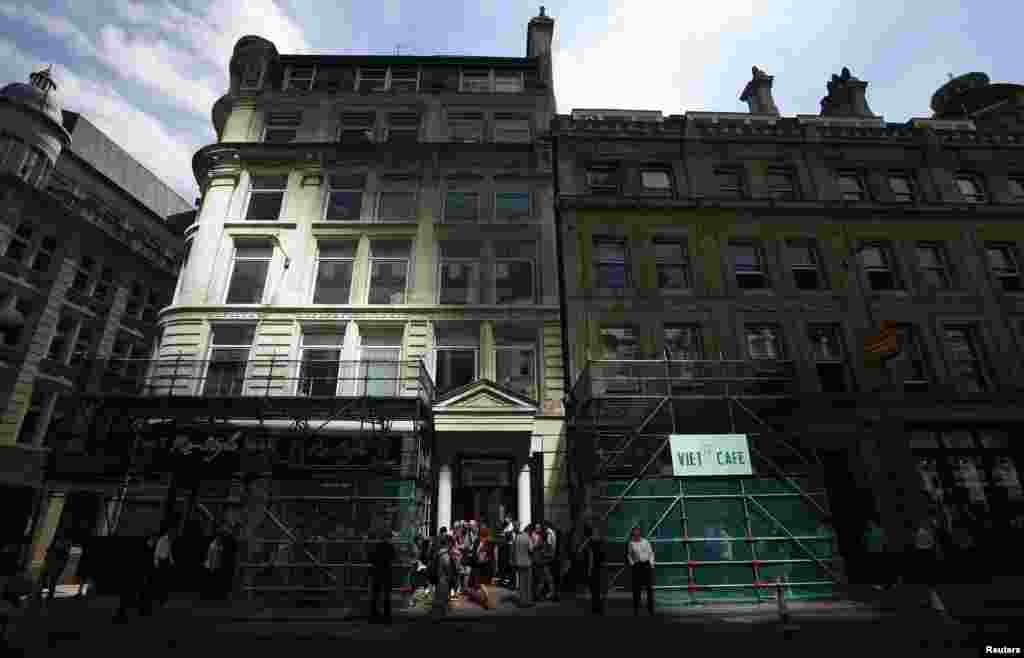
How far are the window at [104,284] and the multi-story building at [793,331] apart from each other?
2908 centimetres

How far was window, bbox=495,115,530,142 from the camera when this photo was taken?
24.1 metres

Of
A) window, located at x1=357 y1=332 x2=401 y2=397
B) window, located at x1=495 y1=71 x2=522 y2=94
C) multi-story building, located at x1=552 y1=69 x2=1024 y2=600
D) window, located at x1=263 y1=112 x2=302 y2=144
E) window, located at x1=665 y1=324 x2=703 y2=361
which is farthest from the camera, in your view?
window, located at x1=495 y1=71 x2=522 y2=94

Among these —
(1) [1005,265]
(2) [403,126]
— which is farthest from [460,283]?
(1) [1005,265]

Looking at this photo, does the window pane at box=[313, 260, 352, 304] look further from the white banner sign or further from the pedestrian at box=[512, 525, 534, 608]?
the white banner sign

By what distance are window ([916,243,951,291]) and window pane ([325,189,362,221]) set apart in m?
24.0

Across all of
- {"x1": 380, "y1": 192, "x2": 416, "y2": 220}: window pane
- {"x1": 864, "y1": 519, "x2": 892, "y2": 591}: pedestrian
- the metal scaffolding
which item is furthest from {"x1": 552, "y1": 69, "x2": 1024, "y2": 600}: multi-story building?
{"x1": 380, "y1": 192, "x2": 416, "y2": 220}: window pane

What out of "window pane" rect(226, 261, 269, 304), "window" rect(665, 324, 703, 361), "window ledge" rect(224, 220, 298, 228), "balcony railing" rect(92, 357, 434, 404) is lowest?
"balcony railing" rect(92, 357, 434, 404)

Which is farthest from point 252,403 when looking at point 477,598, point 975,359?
point 975,359

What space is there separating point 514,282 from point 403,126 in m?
10.1

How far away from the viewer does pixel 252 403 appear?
15273mm

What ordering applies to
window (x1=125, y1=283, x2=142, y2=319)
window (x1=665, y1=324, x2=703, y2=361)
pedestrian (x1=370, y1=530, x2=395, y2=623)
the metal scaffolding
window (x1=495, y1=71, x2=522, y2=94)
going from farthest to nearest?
window (x1=125, y1=283, x2=142, y2=319) < window (x1=495, y1=71, x2=522, y2=94) < window (x1=665, y1=324, x2=703, y2=361) < the metal scaffolding < pedestrian (x1=370, y1=530, x2=395, y2=623)

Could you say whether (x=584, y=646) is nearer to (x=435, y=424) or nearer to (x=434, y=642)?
(x=434, y=642)

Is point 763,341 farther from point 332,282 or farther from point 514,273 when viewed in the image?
point 332,282

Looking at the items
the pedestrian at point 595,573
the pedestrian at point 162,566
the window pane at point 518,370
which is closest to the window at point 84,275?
the pedestrian at point 162,566
